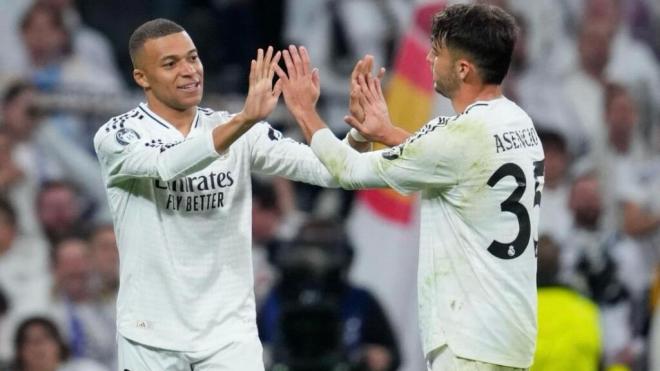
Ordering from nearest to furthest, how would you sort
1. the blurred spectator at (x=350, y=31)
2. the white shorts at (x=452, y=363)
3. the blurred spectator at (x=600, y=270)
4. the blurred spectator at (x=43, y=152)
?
the white shorts at (x=452, y=363) < the blurred spectator at (x=43, y=152) < the blurred spectator at (x=600, y=270) < the blurred spectator at (x=350, y=31)

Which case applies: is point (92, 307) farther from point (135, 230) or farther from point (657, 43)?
point (657, 43)

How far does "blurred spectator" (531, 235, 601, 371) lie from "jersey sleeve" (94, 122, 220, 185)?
2.04 metres

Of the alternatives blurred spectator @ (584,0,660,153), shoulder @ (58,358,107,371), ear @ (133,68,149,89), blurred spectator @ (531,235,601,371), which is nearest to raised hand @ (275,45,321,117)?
ear @ (133,68,149,89)

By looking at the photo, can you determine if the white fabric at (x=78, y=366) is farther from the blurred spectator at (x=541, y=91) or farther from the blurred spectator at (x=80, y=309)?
the blurred spectator at (x=541, y=91)

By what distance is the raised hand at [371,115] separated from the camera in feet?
18.7

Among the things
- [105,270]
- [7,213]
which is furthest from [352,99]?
[7,213]

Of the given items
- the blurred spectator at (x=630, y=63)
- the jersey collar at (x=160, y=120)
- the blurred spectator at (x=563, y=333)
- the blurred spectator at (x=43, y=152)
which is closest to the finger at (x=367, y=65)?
the jersey collar at (x=160, y=120)

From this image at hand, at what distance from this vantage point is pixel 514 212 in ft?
17.4

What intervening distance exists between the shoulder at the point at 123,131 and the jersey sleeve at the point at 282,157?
44cm

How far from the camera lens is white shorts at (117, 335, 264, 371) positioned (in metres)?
5.61

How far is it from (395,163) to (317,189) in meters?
5.50

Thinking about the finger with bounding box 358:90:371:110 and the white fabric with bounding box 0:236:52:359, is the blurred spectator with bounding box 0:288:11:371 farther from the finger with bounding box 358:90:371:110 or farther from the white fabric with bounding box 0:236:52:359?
A: the finger with bounding box 358:90:371:110

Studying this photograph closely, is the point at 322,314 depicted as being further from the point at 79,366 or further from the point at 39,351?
the point at 39,351

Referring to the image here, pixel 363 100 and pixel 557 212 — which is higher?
pixel 363 100
